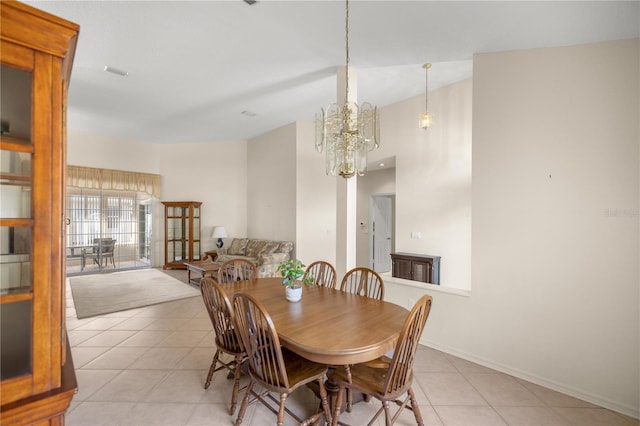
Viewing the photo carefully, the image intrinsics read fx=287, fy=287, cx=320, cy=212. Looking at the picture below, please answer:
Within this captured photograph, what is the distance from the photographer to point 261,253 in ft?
20.0

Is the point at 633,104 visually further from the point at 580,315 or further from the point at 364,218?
the point at 364,218

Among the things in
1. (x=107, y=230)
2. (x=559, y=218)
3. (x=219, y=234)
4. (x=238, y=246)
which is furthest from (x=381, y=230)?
(x=107, y=230)

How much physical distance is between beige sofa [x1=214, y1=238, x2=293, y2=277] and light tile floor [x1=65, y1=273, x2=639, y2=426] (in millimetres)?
2026

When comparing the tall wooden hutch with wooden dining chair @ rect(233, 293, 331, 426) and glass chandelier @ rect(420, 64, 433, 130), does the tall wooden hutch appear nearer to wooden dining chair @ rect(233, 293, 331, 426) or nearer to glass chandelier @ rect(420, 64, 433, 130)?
wooden dining chair @ rect(233, 293, 331, 426)

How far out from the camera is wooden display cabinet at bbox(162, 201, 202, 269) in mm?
7352

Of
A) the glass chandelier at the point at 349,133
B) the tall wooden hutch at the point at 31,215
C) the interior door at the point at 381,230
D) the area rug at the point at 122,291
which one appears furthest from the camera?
the interior door at the point at 381,230

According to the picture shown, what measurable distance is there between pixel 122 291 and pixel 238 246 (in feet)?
8.06

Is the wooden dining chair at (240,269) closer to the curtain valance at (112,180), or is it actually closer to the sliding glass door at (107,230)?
the curtain valance at (112,180)

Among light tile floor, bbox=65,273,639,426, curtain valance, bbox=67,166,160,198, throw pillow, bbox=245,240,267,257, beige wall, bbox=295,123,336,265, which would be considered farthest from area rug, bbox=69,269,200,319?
beige wall, bbox=295,123,336,265

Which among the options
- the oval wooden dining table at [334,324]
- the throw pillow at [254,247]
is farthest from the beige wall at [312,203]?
the oval wooden dining table at [334,324]

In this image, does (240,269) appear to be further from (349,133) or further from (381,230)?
(381,230)

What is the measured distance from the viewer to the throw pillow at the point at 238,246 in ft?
22.6

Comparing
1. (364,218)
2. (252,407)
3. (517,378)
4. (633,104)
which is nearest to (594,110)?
(633,104)

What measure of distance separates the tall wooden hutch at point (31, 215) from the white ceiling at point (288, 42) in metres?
2.01
